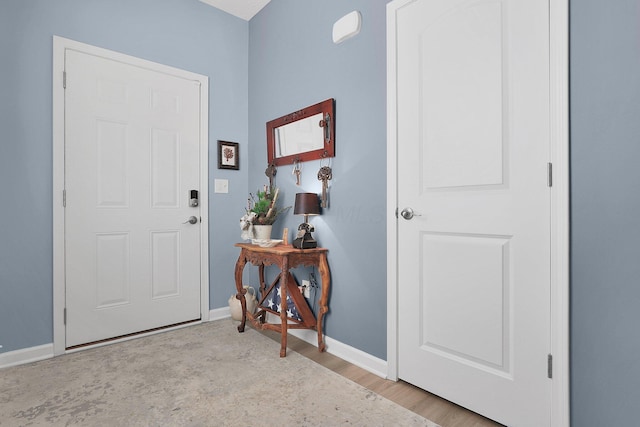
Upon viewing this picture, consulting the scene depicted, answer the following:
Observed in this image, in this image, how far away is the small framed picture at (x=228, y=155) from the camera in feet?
9.93

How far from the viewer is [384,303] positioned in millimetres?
1999

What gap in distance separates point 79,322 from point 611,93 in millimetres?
3161

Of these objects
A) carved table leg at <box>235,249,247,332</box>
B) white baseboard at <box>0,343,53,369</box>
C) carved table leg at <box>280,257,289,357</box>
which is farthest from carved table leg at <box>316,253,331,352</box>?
white baseboard at <box>0,343,53,369</box>

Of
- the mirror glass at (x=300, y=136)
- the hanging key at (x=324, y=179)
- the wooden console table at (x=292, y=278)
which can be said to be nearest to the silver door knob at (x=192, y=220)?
the wooden console table at (x=292, y=278)

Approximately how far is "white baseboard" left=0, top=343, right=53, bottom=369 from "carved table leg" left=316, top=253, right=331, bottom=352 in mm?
1757

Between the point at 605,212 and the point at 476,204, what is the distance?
0.47 meters

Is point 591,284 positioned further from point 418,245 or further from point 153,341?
point 153,341

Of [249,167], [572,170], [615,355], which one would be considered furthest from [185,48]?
[615,355]

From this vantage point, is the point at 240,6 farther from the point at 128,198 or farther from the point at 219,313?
the point at 219,313

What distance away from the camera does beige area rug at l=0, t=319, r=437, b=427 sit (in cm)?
157

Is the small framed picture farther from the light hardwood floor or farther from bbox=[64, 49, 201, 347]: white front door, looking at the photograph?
the light hardwood floor

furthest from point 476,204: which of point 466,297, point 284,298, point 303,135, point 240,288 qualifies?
point 240,288

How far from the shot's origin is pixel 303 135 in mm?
2562

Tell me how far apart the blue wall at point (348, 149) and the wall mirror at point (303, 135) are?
7 cm
